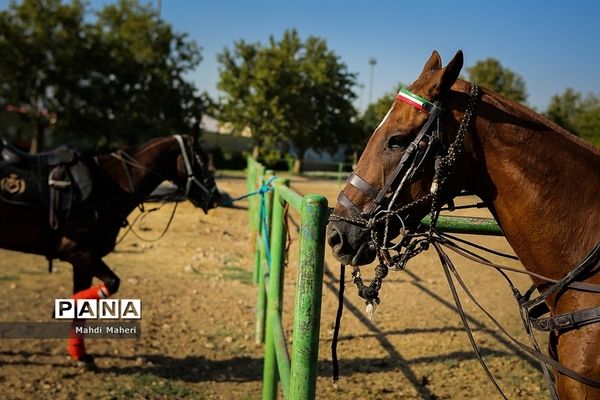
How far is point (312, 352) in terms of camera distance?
192cm

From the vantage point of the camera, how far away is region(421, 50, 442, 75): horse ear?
2135mm

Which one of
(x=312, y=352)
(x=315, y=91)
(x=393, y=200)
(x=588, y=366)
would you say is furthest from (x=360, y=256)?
(x=315, y=91)

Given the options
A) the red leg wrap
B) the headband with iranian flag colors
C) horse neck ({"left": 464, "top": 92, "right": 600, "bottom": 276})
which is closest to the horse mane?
horse neck ({"left": 464, "top": 92, "right": 600, "bottom": 276})

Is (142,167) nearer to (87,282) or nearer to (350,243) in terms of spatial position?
(87,282)

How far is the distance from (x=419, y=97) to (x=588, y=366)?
1131mm

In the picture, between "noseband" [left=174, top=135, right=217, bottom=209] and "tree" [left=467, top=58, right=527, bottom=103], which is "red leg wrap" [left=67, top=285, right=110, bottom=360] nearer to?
"noseband" [left=174, top=135, right=217, bottom=209]

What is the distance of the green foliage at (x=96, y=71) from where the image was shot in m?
26.2

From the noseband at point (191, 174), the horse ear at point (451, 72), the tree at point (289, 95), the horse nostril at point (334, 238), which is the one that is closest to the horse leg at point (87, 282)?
the noseband at point (191, 174)

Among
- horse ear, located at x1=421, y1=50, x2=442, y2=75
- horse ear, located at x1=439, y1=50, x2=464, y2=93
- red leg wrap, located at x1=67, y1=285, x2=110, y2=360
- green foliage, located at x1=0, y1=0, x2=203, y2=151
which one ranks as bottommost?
red leg wrap, located at x1=67, y1=285, x2=110, y2=360

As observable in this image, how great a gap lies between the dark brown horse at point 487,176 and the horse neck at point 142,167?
355 centimetres

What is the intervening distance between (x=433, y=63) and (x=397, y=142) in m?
0.45

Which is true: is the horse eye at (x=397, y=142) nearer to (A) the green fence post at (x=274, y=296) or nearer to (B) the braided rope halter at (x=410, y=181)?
(B) the braided rope halter at (x=410, y=181)

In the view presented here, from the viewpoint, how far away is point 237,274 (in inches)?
304

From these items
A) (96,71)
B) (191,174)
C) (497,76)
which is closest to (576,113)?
(497,76)
